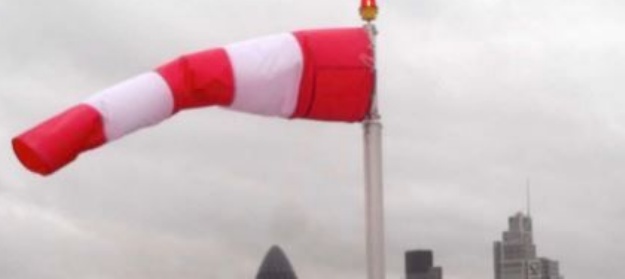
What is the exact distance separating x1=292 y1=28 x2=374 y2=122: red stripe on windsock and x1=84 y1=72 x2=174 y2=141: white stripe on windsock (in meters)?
1.87

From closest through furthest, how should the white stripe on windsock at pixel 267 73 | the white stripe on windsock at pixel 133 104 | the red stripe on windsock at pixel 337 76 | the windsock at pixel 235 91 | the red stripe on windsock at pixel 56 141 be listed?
the red stripe on windsock at pixel 56 141 → the windsock at pixel 235 91 → the white stripe on windsock at pixel 133 104 → the white stripe on windsock at pixel 267 73 → the red stripe on windsock at pixel 337 76

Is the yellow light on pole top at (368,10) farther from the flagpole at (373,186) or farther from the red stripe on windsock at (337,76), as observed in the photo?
the red stripe on windsock at (337,76)

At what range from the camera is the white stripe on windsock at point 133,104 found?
1455 cm

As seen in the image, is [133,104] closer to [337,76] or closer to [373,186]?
[337,76]

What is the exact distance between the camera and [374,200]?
14.8 m

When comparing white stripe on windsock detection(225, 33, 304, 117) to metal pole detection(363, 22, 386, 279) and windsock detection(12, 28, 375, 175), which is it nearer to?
windsock detection(12, 28, 375, 175)

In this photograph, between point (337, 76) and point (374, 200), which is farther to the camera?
point (337, 76)

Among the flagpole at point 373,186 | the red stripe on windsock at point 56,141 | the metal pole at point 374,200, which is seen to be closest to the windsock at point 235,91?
the red stripe on windsock at point 56,141

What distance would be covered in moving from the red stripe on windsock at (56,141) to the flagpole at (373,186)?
3.37m

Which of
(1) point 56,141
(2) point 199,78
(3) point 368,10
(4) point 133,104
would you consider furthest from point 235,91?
(1) point 56,141

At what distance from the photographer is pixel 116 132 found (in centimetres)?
1468

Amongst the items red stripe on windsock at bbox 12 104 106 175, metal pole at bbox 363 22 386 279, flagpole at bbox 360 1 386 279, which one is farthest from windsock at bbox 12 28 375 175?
metal pole at bbox 363 22 386 279

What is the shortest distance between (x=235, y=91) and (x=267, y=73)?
1.62 ft

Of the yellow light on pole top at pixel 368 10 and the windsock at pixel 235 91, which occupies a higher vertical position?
the yellow light on pole top at pixel 368 10
